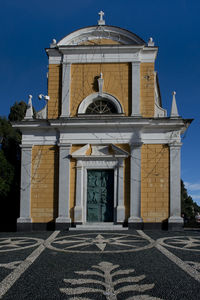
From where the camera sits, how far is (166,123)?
12.3 metres

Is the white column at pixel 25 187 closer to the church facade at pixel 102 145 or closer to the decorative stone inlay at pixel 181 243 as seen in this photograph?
the church facade at pixel 102 145

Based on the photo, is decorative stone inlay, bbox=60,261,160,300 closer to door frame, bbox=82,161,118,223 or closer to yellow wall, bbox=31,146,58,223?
door frame, bbox=82,161,118,223

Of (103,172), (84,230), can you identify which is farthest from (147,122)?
(84,230)

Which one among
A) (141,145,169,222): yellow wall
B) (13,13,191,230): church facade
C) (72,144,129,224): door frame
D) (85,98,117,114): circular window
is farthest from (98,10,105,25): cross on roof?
(141,145,169,222): yellow wall

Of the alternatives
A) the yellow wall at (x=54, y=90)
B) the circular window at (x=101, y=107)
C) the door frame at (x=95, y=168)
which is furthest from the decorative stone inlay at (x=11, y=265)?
the circular window at (x=101, y=107)

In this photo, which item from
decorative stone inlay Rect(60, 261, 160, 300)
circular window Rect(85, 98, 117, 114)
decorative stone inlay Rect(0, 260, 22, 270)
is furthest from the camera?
circular window Rect(85, 98, 117, 114)

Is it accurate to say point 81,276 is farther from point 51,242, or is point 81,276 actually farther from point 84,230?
point 84,230

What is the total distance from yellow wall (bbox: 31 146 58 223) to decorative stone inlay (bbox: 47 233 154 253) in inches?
100.0

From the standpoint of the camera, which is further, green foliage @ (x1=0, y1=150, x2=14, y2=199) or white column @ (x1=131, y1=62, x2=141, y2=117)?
green foliage @ (x1=0, y1=150, x2=14, y2=199)

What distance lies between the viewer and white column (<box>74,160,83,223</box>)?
39.1 feet

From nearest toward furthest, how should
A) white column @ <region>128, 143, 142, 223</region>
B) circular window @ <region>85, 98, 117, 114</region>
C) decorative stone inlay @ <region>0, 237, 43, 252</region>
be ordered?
decorative stone inlay @ <region>0, 237, 43, 252</region> < white column @ <region>128, 143, 142, 223</region> < circular window @ <region>85, 98, 117, 114</region>

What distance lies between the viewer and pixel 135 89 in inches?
505

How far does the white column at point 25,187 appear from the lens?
12.1 meters

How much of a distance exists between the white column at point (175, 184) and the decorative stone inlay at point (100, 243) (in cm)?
273
